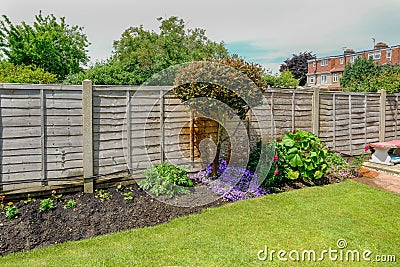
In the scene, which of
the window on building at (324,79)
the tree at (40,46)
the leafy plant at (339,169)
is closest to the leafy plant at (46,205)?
the leafy plant at (339,169)

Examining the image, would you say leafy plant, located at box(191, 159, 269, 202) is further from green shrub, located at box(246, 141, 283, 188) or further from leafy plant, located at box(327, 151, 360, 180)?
→ leafy plant, located at box(327, 151, 360, 180)

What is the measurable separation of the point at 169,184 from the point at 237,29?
5355mm

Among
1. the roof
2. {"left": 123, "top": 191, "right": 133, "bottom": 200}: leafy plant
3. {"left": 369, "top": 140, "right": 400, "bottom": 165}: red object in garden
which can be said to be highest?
the roof

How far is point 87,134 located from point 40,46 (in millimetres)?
10805

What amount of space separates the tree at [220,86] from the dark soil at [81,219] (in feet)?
4.33

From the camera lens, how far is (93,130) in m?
4.34

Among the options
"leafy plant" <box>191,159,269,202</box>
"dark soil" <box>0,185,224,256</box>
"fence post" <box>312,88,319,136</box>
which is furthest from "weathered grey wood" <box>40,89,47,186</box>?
"fence post" <box>312,88,319,136</box>

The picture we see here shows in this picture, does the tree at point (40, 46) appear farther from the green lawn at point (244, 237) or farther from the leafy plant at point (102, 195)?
the green lawn at point (244, 237)

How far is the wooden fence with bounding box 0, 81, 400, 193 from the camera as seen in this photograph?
3.92m

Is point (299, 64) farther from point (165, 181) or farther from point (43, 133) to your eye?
point (43, 133)

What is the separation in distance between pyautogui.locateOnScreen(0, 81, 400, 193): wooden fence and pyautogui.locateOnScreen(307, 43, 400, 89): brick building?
89.6 feet

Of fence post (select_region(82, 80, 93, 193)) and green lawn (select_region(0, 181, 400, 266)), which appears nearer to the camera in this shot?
green lawn (select_region(0, 181, 400, 266))

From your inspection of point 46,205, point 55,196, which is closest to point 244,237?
point 46,205

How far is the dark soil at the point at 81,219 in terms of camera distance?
328 cm
